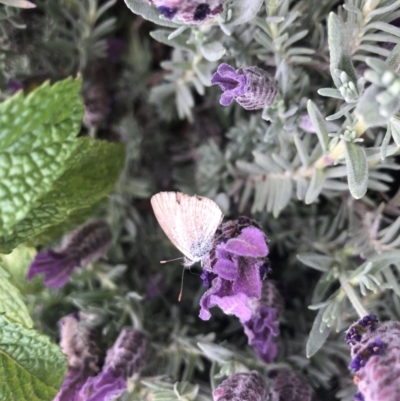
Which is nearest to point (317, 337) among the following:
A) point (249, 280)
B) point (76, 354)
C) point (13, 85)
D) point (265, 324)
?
A: point (265, 324)

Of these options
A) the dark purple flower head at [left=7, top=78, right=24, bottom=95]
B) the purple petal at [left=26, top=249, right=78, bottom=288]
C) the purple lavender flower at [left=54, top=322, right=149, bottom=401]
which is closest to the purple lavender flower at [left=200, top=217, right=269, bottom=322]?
the purple lavender flower at [left=54, top=322, right=149, bottom=401]

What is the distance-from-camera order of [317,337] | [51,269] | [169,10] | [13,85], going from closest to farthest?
[169,10] < [317,337] < [51,269] < [13,85]

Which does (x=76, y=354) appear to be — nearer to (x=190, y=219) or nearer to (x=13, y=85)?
(x=190, y=219)

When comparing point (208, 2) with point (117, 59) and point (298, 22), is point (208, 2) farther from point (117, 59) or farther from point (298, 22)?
point (117, 59)

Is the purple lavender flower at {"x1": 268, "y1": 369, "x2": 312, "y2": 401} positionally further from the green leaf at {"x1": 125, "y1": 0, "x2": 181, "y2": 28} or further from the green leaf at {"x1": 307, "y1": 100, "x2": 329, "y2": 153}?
the green leaf at {"x1": 125, "y1": 0, "x2": 181, "y2": 28}

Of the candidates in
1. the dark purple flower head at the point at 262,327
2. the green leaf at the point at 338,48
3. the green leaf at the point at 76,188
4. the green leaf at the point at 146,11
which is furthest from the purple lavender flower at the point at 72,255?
the green leaf at the point at 338,48

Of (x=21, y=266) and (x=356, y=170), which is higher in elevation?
(x=356, y=170)
